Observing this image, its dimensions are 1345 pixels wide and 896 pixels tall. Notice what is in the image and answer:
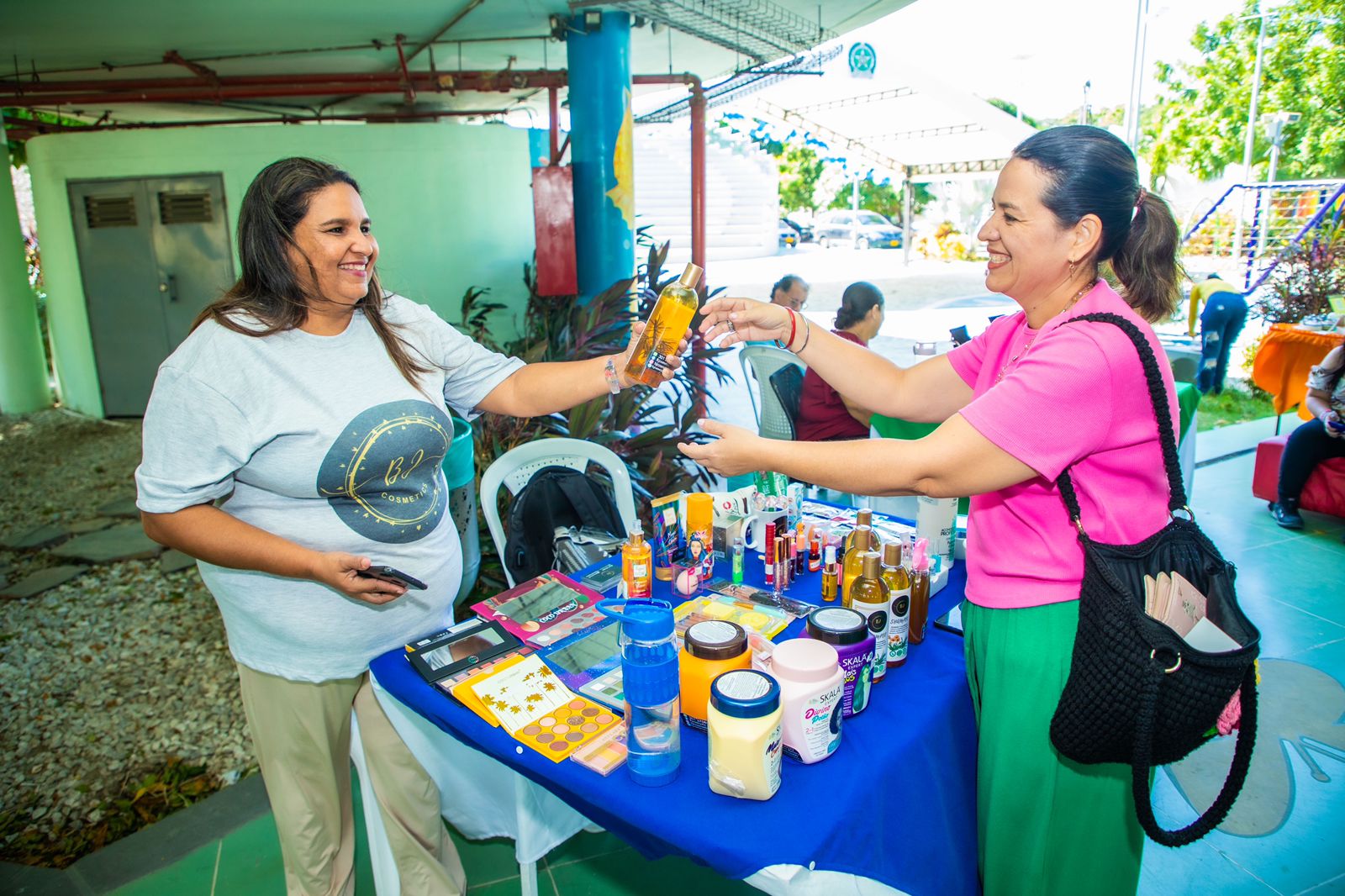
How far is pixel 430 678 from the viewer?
67.7 inches

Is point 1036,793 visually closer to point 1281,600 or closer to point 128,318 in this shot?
point 1281,600

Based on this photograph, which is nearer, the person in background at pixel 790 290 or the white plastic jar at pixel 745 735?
the white plastic jar at pixel 745 735

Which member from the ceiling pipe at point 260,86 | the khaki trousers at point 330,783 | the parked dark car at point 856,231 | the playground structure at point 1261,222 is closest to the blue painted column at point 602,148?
the ceiling pipe at point 260,86

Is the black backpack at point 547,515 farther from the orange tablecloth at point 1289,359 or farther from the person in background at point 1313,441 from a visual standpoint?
the orange tablecloth at point 1289,359

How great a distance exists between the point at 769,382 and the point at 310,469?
10.1 feet

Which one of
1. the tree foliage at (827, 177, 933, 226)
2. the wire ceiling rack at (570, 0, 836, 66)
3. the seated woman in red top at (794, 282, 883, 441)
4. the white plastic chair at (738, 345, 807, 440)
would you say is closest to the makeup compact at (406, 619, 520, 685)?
the seated woman in red top at (794, 282, 883, 441)

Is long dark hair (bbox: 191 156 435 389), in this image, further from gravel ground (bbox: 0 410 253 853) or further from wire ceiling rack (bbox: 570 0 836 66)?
wire ceiling rack (bbox: 570 0 836 66)

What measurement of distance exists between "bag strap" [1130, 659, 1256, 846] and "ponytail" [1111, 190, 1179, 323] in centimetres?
72

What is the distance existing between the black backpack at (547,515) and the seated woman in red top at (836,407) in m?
1.50

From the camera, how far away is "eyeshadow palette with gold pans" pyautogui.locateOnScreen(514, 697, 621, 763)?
1.50 meters

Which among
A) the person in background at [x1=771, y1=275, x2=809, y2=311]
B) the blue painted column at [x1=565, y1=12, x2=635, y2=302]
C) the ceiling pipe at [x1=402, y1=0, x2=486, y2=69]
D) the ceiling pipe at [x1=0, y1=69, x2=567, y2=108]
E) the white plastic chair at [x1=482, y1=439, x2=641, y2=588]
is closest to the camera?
the white plastic chair at [x1=482, y1=439, x2=641, y2=588]

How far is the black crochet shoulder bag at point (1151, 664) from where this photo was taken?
128 centimetres

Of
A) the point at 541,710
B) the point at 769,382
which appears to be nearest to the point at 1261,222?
the point at 769,382

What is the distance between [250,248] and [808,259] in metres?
23.0
